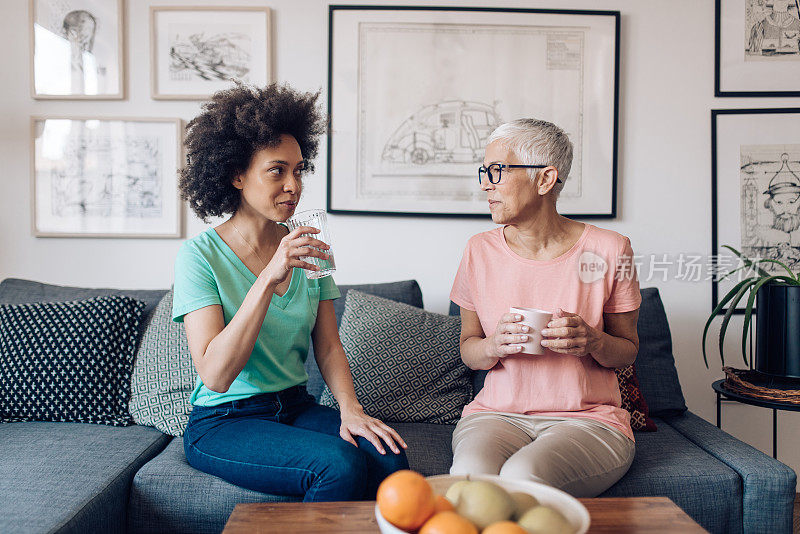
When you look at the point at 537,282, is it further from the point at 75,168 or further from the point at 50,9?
the point at 50,9

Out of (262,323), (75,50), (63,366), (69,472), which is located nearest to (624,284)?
(262,323)

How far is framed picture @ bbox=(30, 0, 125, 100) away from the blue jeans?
5.38 feet

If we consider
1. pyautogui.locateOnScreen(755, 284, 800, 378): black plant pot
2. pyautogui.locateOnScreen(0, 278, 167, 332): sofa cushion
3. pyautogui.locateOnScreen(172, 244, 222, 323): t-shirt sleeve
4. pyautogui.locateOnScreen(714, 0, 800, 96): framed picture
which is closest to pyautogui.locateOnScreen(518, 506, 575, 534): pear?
pyautogui.locateOnScreen(172, 244, 222, 323): t-shirt sleeve

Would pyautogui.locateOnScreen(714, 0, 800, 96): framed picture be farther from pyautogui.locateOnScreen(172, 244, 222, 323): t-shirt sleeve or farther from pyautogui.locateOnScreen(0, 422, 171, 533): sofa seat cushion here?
pyautogui.locateOnScreen(0, 422, 171, 533): sofa seat cushion

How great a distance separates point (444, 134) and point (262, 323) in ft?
4.54

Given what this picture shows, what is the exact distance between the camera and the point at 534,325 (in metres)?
1.43

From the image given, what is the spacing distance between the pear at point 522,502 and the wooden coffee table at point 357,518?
147 millimetres

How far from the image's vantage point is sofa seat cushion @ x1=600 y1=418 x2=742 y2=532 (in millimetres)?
1596

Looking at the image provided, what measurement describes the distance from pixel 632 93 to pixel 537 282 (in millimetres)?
1331

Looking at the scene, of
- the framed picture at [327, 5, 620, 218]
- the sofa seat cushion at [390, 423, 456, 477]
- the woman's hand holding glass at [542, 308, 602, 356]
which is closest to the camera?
the woman's hand holding glass at [542, 308, 602, 356]

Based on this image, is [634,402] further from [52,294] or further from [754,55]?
[52,294]

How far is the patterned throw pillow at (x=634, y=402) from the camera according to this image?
6.39 ft

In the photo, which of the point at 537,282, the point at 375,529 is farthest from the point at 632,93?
the point at 375,529

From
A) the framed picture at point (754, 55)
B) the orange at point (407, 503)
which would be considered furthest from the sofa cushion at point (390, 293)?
the framed picture at point (754, 55)
